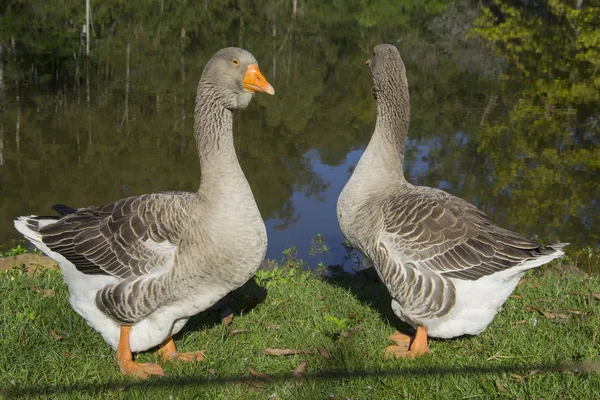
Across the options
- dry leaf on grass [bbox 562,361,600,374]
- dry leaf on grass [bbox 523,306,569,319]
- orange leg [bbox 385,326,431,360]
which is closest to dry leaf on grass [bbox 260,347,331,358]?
orange leg [bbox 385,326,431,360]

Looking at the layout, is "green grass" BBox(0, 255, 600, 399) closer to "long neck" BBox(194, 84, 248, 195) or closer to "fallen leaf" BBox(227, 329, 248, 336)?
"fallen leaf" BBox(227, 329, 248, 336)

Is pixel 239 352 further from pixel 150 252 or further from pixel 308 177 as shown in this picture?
pixel 308 177

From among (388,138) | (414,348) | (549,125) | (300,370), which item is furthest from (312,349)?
(549,125)

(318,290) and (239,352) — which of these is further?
(318,290)

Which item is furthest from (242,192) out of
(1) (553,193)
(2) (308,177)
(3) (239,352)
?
(1) (553,193)

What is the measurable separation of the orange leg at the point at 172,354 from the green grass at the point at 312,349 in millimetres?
86

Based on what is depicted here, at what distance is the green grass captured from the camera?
380 centimetres

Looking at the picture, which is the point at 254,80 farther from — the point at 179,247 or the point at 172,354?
the point at 172,354

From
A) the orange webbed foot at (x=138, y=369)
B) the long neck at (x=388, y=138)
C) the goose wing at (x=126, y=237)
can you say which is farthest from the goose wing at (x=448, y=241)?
the orange webbed foot at (x=138, y=369)

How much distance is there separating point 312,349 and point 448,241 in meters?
1.30

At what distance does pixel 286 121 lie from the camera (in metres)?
12.6

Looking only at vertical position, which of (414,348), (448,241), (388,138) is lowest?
(414,348)

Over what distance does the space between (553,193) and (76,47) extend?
15423 millimetres

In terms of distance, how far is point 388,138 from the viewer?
16.3ft
